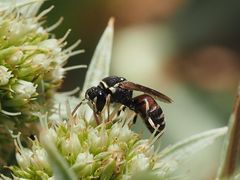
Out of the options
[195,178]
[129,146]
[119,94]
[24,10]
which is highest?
[24,10]

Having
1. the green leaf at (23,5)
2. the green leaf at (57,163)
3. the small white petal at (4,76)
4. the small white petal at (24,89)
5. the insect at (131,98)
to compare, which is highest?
the green leaf at (23,5)

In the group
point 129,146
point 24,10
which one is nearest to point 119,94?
point 129,146

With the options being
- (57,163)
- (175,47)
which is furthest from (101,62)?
(175,47)

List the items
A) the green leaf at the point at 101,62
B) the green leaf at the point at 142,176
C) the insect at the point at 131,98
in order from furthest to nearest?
1. the green leaf at the point at 101,62
2. the insect at the point at 131,98
3. the green leaf at the point at 142,176

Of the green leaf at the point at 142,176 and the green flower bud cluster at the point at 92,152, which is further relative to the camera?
the green flower bud cluster at the point at 92,152

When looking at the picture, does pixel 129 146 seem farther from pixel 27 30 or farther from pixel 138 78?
pixel 138 78

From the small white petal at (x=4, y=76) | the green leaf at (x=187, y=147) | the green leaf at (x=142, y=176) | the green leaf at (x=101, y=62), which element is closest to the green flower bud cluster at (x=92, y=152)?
the green leaf at (x=187, y=147)

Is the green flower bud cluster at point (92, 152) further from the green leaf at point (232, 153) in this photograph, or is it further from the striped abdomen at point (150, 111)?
the green leaf at point (232, 153)
